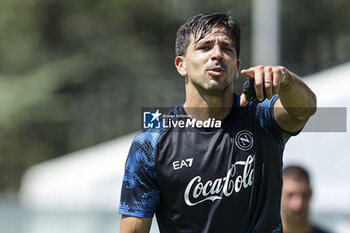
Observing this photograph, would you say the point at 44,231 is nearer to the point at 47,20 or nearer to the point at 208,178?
the point at 208,178

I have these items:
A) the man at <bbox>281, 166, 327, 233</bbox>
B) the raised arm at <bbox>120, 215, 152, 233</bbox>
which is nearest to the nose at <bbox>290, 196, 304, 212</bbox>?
the man at <bbox>281, 166, 327, 233</bbox>

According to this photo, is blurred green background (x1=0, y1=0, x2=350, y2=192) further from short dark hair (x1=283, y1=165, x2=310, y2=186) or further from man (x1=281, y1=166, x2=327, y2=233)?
man (x1=281, y1=166, x2=327, y2=233)

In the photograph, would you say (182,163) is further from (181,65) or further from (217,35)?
(217,35)

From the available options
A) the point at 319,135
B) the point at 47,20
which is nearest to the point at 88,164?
the point at 319,135

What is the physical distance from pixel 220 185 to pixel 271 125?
17.8 inches

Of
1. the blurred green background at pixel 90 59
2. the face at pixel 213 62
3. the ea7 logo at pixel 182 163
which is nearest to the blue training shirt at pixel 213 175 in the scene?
the ea7 logo at pixel 182 163

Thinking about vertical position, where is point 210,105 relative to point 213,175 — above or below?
above

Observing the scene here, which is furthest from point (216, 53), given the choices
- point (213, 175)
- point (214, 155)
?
point (213, 175)

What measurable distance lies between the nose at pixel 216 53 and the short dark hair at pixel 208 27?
4.6 inches

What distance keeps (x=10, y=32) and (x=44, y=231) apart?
685 inches

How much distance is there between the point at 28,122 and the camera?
28094mm

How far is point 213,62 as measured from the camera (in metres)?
4.45

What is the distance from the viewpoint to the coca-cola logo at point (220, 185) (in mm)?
4445

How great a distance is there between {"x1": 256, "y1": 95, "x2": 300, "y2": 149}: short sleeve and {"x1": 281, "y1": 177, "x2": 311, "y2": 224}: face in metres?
2.53
